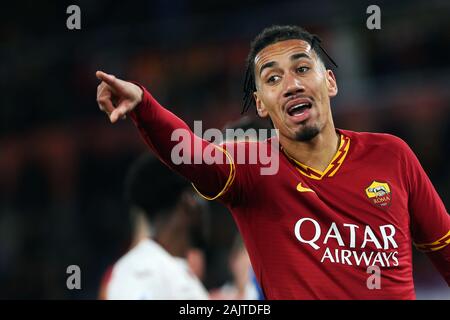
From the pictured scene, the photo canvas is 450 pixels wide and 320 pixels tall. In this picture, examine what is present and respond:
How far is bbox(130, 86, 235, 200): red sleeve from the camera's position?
2.99 meters

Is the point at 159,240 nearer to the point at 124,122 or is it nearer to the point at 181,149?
the point at 181,149

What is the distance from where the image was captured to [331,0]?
11.6 meters

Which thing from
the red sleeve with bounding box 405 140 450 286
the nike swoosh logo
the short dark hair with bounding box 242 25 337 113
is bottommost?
the red sleeve with bounding box 405 140 450 286

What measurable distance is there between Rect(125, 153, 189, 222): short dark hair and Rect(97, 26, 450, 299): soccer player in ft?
4.36

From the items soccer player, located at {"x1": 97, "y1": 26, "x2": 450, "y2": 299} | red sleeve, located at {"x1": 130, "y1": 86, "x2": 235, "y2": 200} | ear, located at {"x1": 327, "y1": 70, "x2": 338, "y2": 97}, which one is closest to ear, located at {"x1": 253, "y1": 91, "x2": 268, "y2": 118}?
soccer player, located at {"x1": 97, "y1": 26, "x2": 450, "y2": 299}

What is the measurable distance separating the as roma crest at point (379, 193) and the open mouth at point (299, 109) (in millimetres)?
411

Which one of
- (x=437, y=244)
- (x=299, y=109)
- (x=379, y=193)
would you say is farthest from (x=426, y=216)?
(x=299, y=109)

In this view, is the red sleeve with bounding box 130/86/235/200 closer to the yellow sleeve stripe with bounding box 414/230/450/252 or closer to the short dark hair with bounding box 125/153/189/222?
the yellow sleeve stripe with bounding box 414/230/450/252

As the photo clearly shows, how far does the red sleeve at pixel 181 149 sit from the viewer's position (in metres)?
2.99

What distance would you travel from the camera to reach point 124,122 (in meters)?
11.8

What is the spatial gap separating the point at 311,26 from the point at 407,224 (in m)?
8.38

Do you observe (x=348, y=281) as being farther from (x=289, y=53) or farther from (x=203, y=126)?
(x=203, y=126)

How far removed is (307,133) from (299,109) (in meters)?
0.10

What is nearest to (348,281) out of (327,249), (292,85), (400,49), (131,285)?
(327,249)
